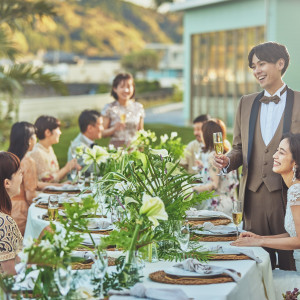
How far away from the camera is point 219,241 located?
12.1 ft

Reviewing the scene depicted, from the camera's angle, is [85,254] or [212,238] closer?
[85,254]

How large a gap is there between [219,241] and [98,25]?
70729mm

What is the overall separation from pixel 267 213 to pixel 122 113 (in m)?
3.33

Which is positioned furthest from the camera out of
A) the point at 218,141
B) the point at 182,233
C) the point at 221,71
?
the point at 221,71

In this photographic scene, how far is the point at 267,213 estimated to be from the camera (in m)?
4.31

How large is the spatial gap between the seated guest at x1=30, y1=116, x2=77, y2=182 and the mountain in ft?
197

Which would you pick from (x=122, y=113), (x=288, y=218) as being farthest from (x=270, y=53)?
(x=122, y=113)

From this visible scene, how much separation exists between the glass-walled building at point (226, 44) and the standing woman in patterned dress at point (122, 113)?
9118mm

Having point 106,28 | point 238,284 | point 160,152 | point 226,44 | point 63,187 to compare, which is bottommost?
point 238,284

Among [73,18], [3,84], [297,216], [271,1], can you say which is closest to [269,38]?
[271,1]

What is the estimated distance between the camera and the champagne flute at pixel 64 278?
2.45 m

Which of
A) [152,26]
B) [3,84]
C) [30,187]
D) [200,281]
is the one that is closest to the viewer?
[200,281]

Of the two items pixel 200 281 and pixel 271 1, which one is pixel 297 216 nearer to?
pixel 200 281

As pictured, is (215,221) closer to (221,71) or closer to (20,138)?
(20,138)
